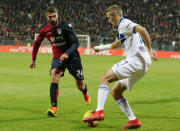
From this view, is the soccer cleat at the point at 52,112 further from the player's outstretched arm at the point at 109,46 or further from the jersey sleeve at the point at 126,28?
the jersey sleeve at the point at 126,28

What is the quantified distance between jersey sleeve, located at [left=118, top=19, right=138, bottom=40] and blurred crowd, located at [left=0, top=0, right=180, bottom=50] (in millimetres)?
31817

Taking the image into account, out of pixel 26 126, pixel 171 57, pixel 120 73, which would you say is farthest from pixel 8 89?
pixel 171 57

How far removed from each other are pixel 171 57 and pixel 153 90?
23.4 m

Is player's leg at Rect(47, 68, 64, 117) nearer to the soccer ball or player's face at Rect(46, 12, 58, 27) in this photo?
player's face at Rect(46, 12, 58, 27)

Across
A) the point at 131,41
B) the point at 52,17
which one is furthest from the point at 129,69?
the point at 52,17

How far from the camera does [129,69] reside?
20.2 ft

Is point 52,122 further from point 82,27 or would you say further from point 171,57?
point 82,27

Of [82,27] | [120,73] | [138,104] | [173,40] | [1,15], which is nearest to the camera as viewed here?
[120,73]

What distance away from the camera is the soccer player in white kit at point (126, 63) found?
612cm

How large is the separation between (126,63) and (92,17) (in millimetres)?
39106

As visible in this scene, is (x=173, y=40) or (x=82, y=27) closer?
(x=173, y=40)

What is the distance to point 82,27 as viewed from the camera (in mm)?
43031

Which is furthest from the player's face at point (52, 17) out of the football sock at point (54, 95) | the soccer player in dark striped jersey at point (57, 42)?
the football sock at point (54, 95)

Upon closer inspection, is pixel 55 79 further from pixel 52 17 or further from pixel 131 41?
pixel 131 41
